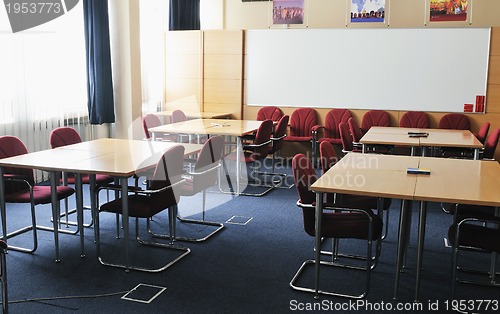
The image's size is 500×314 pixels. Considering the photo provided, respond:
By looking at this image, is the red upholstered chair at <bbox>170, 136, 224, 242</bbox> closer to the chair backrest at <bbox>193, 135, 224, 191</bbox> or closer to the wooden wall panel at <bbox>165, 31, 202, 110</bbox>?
the chair backrest at <bbox>193, 135, 224, 191</bbox>

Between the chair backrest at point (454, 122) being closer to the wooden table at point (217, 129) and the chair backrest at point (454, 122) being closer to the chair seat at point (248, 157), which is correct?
the wooden table at point (217, 129)

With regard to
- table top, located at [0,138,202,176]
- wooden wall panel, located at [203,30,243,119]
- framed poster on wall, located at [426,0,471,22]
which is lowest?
table top, located at [0,138,202,176]

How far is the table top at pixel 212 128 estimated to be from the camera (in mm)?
6086

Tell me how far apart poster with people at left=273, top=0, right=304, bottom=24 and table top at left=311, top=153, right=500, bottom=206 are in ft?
17.1

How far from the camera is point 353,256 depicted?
13.5 ft

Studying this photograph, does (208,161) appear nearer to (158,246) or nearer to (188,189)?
(188,189)

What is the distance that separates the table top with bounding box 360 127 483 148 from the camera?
5.47 meters

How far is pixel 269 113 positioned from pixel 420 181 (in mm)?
5019

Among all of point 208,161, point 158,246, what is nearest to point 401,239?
point 208,161

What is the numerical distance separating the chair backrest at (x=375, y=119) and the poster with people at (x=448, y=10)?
1.85 meters

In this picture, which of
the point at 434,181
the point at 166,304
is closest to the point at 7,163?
the point at 166,304

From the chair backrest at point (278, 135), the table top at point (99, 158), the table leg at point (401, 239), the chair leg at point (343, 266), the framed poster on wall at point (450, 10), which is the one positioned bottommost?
the chair leg at point (343, 266)

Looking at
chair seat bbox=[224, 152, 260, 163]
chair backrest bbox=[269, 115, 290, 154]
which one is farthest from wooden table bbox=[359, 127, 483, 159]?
chair seat bbox=[224, 152, 260, 163]

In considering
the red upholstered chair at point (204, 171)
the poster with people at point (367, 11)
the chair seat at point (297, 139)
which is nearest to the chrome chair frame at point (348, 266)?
the red upholstered chair at point (204, 171)
